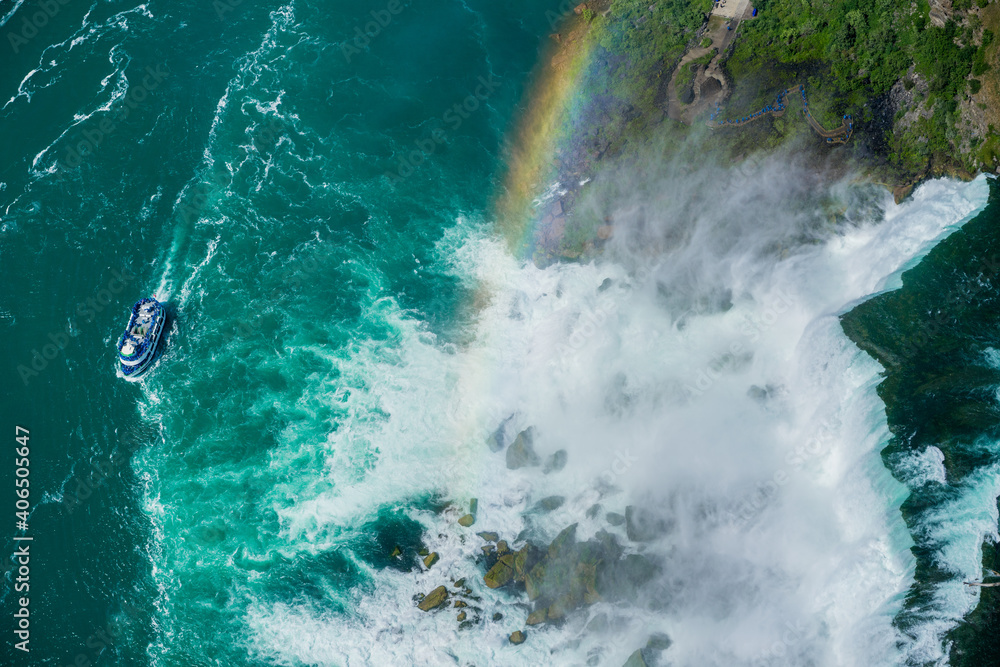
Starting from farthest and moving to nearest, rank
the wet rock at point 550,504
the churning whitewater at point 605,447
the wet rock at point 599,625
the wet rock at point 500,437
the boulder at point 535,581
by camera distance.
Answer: the wet rock at point 500,437, the wet rock at point 550,504, the boulder at point 535,581, the wet rock at point 599,625, the churning whitewater at point 605,447

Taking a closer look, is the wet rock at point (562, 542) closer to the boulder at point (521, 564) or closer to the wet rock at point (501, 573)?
the boulder at point (521, 564)

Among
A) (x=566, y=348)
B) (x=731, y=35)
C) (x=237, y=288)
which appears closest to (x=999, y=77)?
(x=731, y=35)

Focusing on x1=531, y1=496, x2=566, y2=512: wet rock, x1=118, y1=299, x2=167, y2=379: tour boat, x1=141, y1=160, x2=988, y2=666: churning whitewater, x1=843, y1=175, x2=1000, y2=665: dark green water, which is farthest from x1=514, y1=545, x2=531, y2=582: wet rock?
x1=118, y1=299, x2=167, y2=379: tour boat

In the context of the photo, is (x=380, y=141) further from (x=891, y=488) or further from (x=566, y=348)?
(x=891, y=488)

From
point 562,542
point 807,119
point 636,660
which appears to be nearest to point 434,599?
point 562,542

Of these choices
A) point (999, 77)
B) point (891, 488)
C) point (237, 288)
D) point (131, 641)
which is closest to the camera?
point (891, 488)

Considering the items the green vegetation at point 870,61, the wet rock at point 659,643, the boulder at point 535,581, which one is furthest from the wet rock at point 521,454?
the green vegetation at point 870,61
